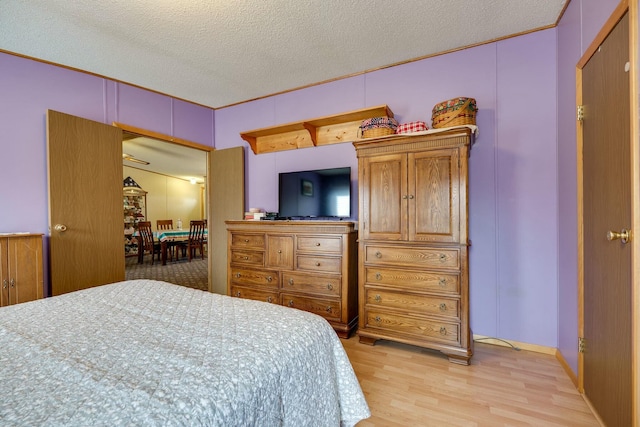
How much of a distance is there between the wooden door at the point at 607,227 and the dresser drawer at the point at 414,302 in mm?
729

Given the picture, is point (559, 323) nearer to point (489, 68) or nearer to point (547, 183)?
point (547, 183)

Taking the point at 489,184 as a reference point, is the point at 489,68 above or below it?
above

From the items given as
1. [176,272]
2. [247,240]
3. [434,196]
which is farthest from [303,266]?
[176,272]

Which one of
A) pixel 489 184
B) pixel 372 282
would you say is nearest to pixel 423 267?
pixel 372 282

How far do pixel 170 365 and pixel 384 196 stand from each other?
1.86 metres

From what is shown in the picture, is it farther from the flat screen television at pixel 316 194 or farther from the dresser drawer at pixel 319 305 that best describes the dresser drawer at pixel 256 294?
the flat screen television at pixel 316 194

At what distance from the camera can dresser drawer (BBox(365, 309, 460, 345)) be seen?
6.73 feet

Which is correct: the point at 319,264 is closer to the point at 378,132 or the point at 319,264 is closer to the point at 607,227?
the point at 378,132

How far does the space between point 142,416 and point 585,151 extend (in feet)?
7.81

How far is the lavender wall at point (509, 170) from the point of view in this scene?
87.4 inches

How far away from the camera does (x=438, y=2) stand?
196 cm

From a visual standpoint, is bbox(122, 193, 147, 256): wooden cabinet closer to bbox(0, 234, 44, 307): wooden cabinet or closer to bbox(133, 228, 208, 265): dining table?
bbox(133, 228, 208, 265): dining table

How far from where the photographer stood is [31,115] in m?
2.50

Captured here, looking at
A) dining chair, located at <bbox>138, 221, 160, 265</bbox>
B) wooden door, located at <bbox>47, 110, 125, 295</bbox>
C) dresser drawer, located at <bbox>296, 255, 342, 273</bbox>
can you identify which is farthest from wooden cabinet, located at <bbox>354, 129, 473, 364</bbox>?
dining chair, located at <bbox>138, 221, 160, 265</bbox>
